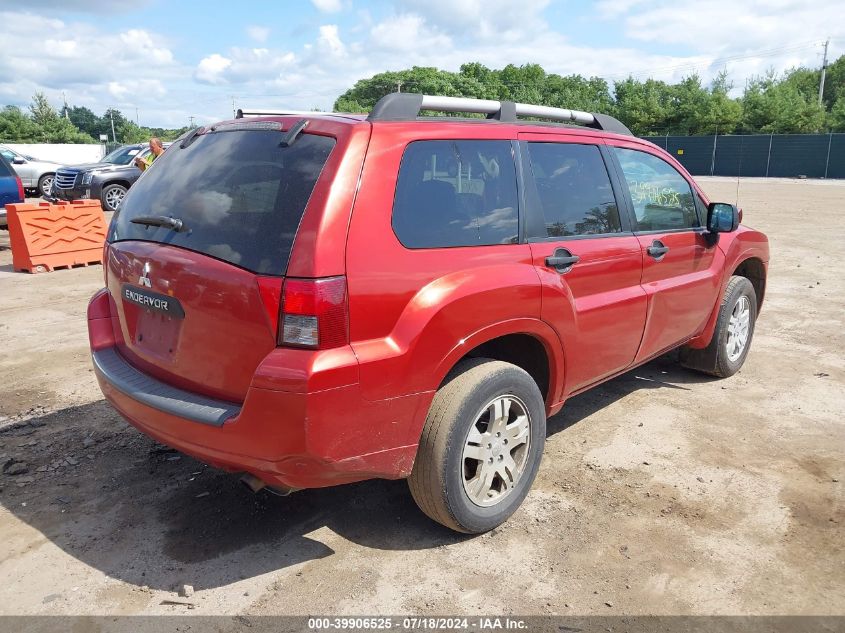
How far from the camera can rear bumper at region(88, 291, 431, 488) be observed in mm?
2486

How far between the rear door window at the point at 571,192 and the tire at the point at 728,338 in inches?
66.7

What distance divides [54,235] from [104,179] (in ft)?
24.5

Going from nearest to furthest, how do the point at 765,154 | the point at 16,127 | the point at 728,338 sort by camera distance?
the point at 728,338 → the point at 765,154 → the point at 16,127

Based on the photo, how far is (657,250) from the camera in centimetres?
415

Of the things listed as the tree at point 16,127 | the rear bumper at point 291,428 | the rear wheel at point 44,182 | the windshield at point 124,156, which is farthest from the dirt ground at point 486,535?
the tree at point 16,127

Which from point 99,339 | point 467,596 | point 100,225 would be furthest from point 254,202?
point 100,225

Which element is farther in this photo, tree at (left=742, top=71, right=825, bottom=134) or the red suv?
tree at (left=742, top=71, right=825, bottom=134)

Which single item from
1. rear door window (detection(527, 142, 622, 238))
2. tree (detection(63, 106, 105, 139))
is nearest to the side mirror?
rear door window (detection(527, 142, 622, 238))

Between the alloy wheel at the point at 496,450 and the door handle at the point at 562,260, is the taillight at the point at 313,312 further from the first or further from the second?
the door handle at the point at 562,260

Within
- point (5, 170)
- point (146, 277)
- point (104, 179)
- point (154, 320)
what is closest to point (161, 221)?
point (146, 277)

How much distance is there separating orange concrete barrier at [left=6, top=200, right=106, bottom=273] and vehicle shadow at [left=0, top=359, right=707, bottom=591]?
6.71 metres

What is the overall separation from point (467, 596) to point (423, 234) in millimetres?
1505

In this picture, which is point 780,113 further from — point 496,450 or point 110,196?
point 496,450

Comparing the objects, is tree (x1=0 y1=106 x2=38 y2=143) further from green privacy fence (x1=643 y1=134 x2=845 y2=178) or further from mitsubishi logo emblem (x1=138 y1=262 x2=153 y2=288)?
mitsubishi logo emblem (x1=138 y1=262 x2=153 y2=288)
